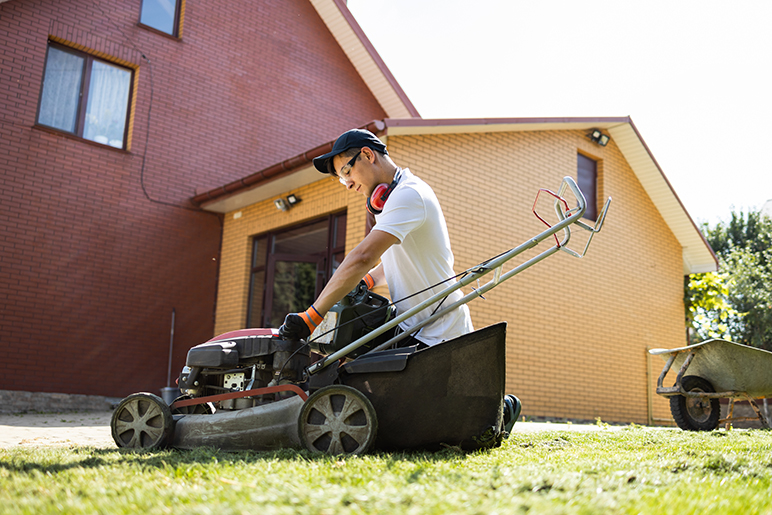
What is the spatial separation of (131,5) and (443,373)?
35.6 feet

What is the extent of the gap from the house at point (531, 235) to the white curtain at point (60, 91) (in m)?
2.46

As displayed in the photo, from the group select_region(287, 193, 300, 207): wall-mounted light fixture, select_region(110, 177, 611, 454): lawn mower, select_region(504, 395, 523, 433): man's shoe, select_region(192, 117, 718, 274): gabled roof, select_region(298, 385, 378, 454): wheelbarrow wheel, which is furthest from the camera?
select_region(287, 193, 300, 207): wall-mounted light fixture

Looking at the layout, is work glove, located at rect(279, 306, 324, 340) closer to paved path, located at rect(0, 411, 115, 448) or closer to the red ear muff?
the red ear muff

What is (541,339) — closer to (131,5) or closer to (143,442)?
(143,442)

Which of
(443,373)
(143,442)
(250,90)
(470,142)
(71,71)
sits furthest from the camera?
(250,90)

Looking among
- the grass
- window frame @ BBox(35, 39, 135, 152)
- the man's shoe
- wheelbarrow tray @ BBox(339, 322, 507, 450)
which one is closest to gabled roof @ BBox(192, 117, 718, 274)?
window frame @ BBox(35, 39, 135, 152)

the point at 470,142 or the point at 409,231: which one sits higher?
the point at 470,142

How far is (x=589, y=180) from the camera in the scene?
12.2m

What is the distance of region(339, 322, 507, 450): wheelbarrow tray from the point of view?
123 inches

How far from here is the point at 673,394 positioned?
6.84 m

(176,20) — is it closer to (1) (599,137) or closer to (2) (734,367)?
(1) (599,137)

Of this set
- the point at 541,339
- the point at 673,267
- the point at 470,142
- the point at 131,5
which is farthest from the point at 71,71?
the point at 673,267

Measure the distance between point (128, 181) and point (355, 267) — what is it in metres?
8.72

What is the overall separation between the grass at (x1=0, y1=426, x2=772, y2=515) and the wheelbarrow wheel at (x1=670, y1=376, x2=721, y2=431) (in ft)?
12.5
